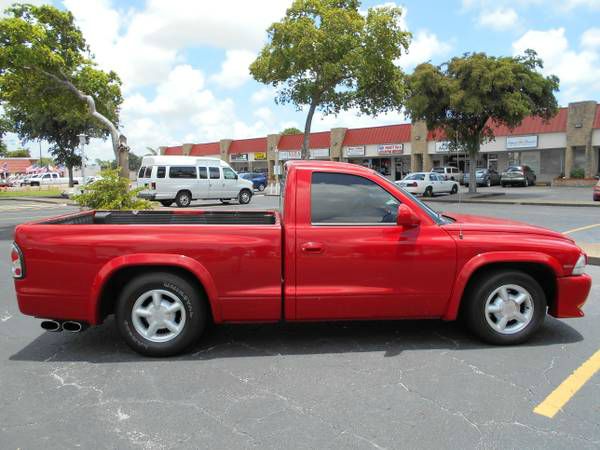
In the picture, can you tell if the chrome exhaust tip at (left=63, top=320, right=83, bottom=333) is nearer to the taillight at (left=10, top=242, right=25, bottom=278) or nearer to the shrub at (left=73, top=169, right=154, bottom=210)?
the taillight at (left=10, top=242, right=25, bottom=278)

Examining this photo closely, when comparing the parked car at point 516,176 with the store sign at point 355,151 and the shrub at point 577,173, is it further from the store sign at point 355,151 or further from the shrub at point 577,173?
the store sign at point 355,151

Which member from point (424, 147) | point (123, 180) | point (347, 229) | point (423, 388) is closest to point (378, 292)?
point (347, 229)

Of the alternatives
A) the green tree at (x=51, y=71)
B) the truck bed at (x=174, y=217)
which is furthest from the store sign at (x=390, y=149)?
the truck bed at (x=174, y=217)

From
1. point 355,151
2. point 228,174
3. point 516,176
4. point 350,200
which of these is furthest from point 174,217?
point 355,151

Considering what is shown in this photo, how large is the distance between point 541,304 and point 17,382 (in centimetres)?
445

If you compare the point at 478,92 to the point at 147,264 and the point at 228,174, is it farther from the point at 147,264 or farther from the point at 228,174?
the point at 147,264

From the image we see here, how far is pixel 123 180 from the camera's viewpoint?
35.3 ft

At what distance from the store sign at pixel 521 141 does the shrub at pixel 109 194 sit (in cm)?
3814

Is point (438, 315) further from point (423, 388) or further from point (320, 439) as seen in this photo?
point (320, 439)

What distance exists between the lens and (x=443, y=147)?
147ft

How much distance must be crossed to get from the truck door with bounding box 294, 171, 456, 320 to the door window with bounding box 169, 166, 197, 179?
1884 centimetres

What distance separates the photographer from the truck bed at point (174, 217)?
519cm

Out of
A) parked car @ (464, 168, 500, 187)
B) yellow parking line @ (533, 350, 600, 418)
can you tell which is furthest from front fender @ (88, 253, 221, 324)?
parked car @ (464, 168, 500, 187)

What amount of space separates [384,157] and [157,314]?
5008cm
